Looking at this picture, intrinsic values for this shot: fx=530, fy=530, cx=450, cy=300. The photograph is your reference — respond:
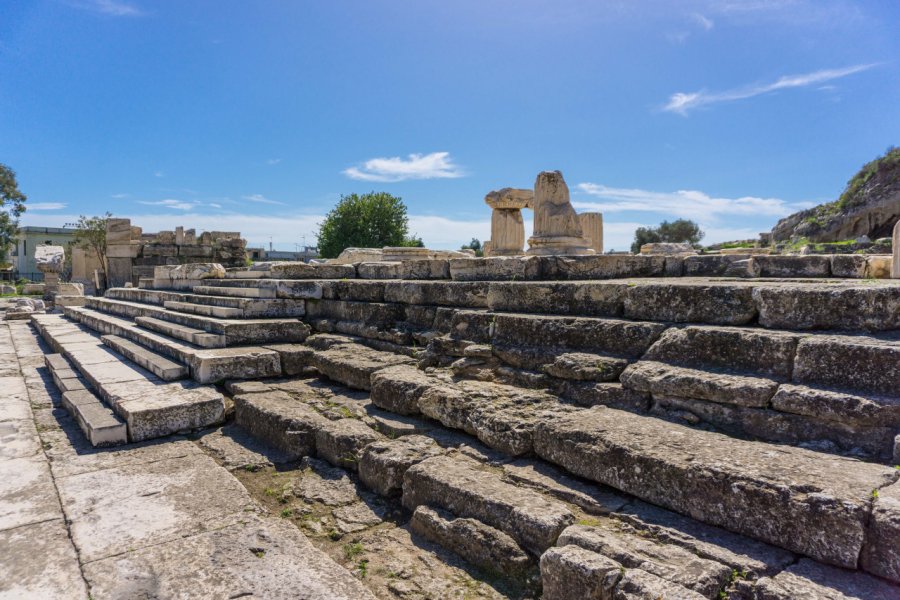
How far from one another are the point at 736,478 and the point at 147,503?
3.15m

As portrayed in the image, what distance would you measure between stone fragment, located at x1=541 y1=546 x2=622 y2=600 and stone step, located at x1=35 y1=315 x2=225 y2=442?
3332 millimetres

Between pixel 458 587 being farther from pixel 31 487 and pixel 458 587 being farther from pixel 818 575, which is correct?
pixel 31 487

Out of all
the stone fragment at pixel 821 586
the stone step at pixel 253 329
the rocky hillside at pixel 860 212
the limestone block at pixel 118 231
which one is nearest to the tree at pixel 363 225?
the limestone block at pixel 118 231

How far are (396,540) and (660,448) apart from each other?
147 cm

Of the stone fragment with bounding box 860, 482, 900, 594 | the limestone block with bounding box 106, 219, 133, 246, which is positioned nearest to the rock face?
the stone fragment with bounding box 860, 482, 900, 594

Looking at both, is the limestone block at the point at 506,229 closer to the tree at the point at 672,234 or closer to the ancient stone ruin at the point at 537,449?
the ancient stone ruin at the point at 537,449

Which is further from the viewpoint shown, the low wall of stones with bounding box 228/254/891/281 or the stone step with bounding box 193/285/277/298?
the stone step with bounding box 193/285/277/298

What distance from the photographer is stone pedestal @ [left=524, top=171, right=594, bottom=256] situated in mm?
9375

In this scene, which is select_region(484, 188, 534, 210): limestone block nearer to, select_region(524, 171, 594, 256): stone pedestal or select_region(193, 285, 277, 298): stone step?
select_region(524, 171, 594, 256): stone pedestal

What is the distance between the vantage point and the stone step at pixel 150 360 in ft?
17.1

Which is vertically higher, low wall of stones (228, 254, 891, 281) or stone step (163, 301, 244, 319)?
low wall of stones (228, 254, 891, 281)

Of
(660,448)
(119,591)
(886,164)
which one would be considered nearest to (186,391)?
(119,591)

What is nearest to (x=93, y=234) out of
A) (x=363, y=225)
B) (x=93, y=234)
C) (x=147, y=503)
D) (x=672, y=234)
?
(x=93, y=234)

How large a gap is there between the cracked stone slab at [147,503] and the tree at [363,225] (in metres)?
36.0
